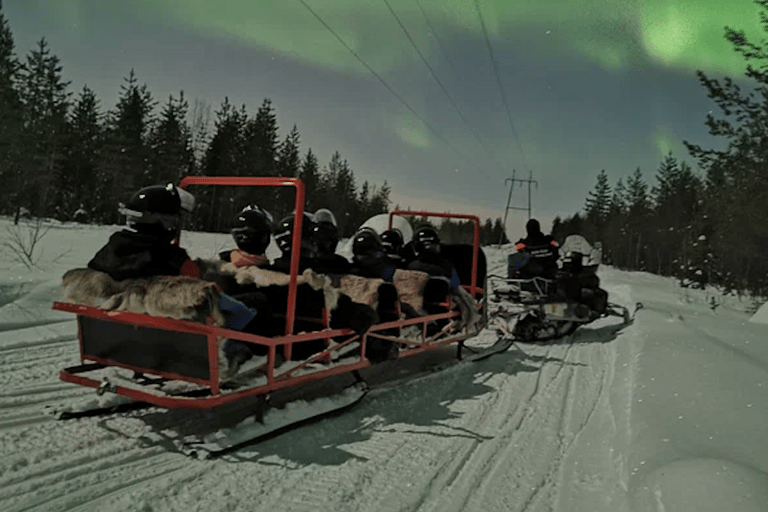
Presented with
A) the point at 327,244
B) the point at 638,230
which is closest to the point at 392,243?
the point at 327,244

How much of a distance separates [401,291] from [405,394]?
1.34 metres

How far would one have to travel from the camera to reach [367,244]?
5094 millimetres

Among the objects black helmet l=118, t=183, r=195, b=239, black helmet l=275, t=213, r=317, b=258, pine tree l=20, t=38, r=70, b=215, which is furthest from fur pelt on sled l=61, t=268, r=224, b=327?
pine tree l=20, t=38, r=70, b=215

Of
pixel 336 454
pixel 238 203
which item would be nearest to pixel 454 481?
pixel 336 454

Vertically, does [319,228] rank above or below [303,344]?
above

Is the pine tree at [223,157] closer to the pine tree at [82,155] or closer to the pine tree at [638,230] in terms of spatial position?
the pine tree at [82,155]

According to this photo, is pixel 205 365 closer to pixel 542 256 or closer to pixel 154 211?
pixel 154 211

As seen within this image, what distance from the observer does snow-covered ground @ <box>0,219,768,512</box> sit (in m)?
2.58

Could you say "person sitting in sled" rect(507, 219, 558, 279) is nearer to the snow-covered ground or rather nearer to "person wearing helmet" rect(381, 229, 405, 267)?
"person wearing helmet" rect(381, 229, 405, 267)

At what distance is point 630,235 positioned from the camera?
205 ft

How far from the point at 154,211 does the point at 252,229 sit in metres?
0.78

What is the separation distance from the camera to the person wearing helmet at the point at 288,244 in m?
4.04

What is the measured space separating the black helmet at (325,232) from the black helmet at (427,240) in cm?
151

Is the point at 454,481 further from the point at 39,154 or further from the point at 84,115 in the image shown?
the point at 84,115
